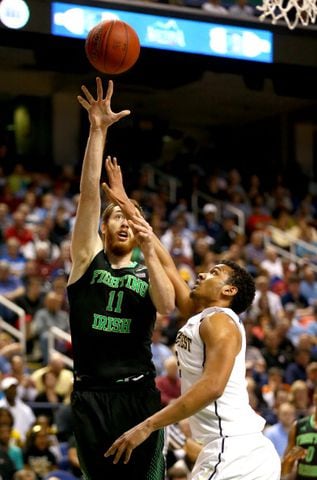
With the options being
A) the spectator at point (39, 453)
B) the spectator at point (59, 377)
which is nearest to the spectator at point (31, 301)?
the spectator at point (59, 377)

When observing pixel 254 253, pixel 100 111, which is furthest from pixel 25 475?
pixel 254 253

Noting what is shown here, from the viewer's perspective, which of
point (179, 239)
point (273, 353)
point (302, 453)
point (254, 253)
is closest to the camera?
point (302, 453)

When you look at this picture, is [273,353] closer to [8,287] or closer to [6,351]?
[8,287]

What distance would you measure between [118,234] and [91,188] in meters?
0.27

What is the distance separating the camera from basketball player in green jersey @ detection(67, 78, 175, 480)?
15.0 ft

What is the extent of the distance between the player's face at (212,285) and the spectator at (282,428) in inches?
174

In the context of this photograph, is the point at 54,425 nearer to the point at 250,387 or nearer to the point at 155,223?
the point at 250,387

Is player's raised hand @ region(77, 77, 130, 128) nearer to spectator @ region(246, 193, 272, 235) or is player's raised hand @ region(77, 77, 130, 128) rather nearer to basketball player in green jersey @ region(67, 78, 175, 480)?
basketball player in green jersey @ region(67, 78, 175, 480)

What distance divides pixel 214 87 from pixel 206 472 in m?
12.4

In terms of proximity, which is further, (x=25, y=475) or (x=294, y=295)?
(x=294, y=295)

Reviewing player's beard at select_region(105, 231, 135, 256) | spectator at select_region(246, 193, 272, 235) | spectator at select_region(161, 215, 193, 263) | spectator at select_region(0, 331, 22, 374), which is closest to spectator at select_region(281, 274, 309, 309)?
spectator at select_region(161, 215, 193, 263)

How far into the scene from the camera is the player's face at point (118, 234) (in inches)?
184

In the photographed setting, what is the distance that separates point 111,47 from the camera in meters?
5.41

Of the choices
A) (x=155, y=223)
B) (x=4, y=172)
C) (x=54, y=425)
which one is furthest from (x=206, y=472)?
(x=4, y=172)
